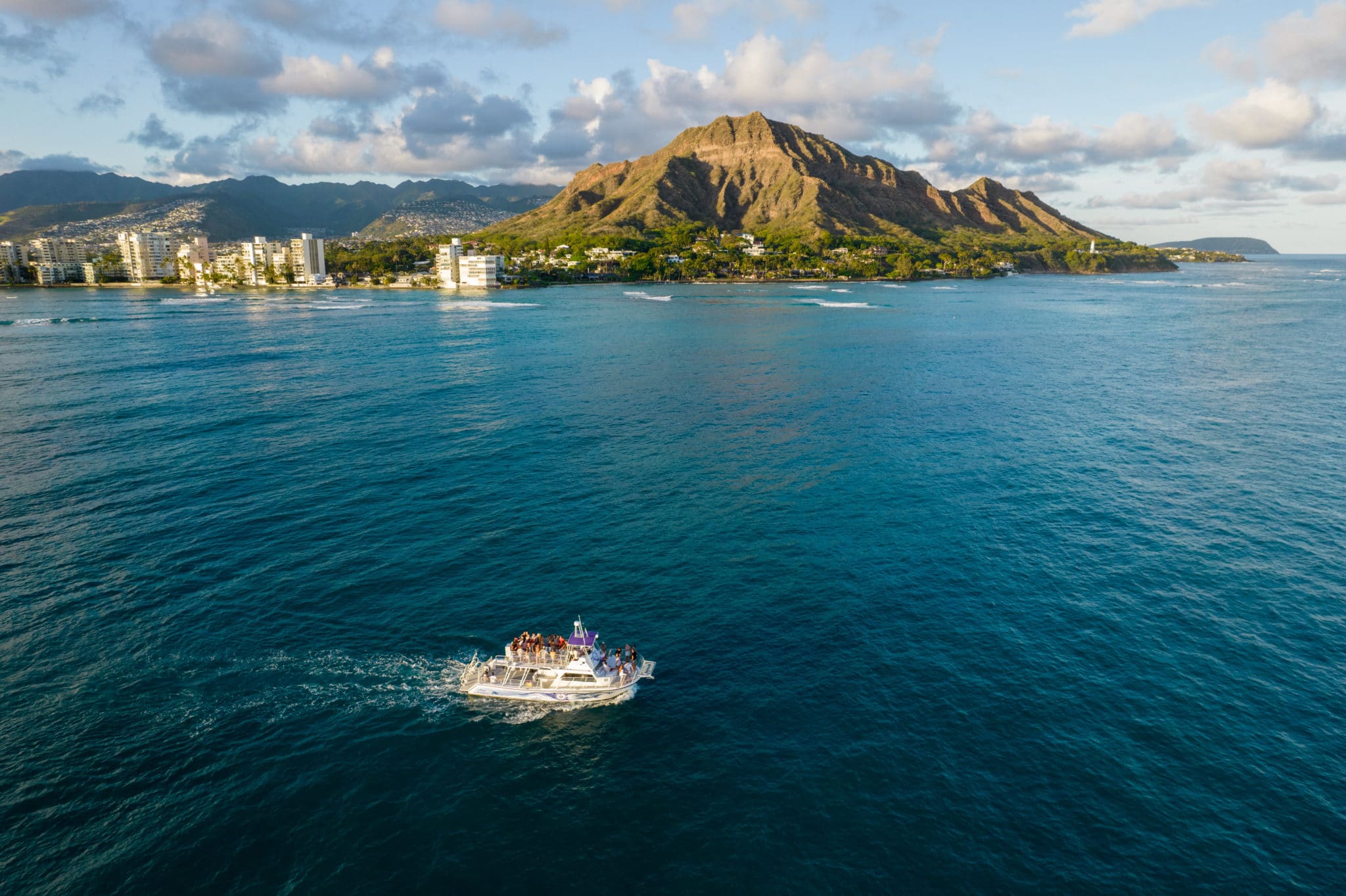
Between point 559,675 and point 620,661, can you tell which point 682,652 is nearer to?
point 620,661

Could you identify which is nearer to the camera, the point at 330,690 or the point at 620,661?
the point at 330,690

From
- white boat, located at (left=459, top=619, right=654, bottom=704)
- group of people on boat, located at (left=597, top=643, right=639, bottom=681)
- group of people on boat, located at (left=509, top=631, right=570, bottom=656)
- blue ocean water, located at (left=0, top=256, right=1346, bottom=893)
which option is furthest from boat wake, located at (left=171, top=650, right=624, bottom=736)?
group of people on boat, located at (left=509, top=631, right=570, bottom=656)

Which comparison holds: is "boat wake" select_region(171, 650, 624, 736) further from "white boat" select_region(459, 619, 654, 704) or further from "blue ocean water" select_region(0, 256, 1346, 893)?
"white boat" select_region(459, 619, 654, 704)

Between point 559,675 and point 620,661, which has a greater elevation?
point 620,661

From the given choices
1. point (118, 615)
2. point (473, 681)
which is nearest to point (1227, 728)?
point (473, 681)

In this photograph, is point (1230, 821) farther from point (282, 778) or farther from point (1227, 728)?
point (282, 778)

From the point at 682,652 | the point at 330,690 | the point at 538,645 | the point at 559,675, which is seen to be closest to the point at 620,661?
the point at 559,675
